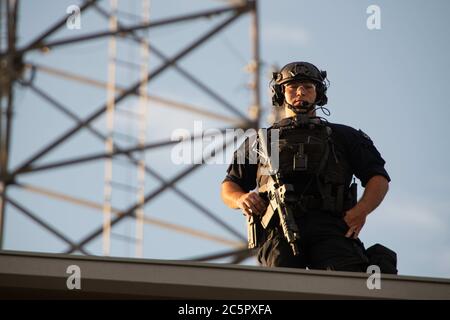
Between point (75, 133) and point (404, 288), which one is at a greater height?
point (75, 133)

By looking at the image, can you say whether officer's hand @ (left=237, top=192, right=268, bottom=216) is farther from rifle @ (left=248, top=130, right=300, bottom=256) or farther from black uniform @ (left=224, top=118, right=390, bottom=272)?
black uniform @ (left=224, top=118, right=390, bottom=272)

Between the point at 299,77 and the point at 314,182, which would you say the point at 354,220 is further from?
the point at 299,77

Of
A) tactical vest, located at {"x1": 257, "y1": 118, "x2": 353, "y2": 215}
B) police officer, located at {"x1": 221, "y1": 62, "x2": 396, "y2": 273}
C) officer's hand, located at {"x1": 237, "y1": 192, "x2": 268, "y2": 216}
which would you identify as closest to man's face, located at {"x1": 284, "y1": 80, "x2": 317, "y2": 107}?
police officer, located at {"x1": 221, "y1": 62, "x2": 396, "y2": 273}

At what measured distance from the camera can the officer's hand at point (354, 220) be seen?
8.90 m

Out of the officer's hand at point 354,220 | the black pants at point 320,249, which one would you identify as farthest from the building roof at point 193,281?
the officer's hand at point 354,220

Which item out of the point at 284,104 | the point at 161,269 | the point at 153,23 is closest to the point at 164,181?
the point at 153,23

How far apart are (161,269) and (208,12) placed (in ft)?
50.4

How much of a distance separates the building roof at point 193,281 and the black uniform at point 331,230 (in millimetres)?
509

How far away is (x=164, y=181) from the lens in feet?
70.8

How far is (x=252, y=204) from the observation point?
9.11 meters

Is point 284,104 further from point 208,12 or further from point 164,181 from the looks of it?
point 208,12

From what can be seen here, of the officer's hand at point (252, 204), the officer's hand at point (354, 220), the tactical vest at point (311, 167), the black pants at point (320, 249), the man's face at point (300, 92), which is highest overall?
the man's face at point (300, 92)

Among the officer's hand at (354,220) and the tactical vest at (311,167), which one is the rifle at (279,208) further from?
the officer's hand at (354,220)
